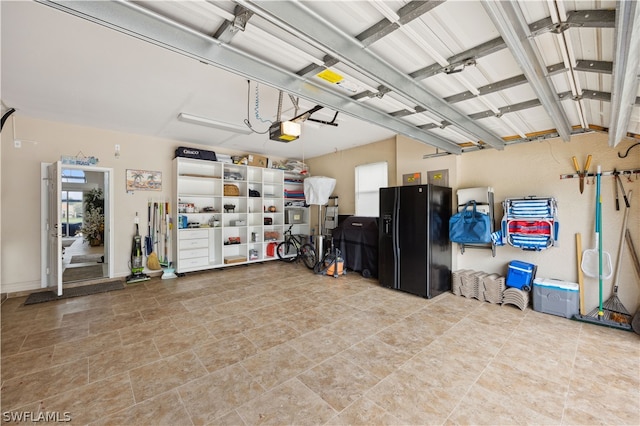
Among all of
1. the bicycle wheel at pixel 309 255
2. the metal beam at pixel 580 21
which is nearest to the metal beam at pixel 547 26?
the metal beam at pixel 580 21

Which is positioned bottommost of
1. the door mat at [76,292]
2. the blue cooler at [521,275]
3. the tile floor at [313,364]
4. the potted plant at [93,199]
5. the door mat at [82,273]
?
the tile floor at [313,364]

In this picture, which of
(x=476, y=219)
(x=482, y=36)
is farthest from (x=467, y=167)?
(x=482, y=36)

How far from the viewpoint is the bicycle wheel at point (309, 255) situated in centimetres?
→ 604

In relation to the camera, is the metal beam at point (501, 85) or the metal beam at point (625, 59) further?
the metal beam at point (501, 85)

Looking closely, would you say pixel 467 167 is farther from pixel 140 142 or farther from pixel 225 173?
pixel 140 142

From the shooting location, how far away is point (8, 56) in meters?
2.49

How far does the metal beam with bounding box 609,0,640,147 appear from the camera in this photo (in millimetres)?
1120

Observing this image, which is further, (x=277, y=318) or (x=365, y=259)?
(x=365, y=259)

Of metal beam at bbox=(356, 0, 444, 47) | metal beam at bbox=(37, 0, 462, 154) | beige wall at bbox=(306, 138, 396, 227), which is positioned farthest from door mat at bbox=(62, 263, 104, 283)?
metal beam at bbox=(356, 0, 444, 47)

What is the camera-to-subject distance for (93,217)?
26.1ft

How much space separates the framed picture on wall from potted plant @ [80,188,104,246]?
12.6 feet

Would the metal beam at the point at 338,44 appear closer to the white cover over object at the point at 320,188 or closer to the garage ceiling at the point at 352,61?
the garage ceiling at the point at 352,61

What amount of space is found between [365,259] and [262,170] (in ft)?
11.2

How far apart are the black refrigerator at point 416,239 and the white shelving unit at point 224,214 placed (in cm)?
333
